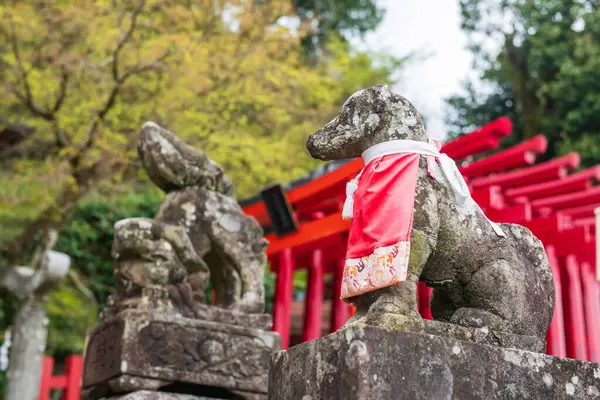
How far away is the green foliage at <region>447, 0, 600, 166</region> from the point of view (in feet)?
50.4

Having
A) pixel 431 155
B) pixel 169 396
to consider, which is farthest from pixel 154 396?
pixel 431 155

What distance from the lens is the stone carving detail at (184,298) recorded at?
433 cm

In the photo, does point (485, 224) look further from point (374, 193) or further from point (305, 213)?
point (305, 213)

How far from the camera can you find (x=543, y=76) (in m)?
16.9

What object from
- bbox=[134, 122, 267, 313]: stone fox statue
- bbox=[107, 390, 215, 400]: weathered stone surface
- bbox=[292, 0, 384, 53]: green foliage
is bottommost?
bbox=[107, 390, 215, 400]: weathered stone surface

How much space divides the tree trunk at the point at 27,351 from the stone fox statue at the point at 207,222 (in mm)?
6871

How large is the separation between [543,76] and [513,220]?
11.1m

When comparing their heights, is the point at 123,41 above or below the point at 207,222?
above

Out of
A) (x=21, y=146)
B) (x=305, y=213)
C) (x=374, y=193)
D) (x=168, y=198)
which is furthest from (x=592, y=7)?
(x=374, y=193)

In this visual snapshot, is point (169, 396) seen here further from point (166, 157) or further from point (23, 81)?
point (23, 81)

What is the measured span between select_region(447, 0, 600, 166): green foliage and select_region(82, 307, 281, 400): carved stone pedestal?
462 inches

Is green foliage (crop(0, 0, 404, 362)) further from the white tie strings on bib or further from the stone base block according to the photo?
the stone base block

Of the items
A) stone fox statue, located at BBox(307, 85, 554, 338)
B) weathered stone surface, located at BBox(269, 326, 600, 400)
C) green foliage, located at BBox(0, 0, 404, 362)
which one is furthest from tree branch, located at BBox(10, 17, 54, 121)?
weathered stone surface, located at BBox(269, 326, 600, 400)

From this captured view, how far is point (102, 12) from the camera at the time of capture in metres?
10.6
